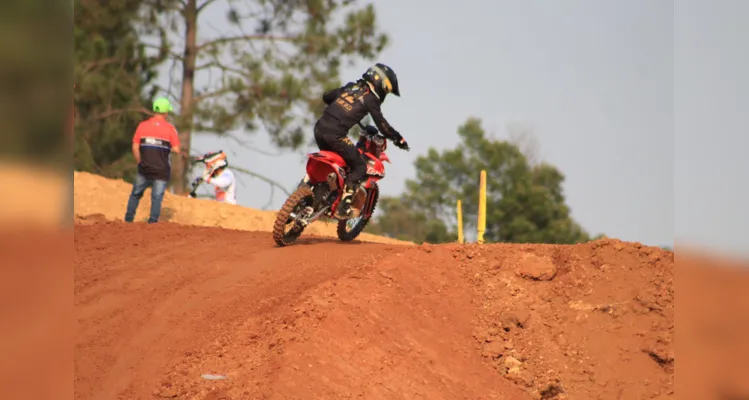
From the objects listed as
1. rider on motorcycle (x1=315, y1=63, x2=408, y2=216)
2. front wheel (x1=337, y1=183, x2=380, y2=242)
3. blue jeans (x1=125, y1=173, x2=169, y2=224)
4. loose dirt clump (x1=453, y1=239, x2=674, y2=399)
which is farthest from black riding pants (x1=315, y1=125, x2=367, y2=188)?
blue jeans (x1=125, y1=173, x2=169, y2=224)

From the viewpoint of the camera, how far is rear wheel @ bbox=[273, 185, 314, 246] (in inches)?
370

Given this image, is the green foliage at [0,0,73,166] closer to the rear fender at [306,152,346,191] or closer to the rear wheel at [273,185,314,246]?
the rear wheel at [273,185,314,246]

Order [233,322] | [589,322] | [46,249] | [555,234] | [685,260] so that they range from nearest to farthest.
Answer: [46,249]
[685,260]
[233,322]
[589,322]
[555,234]

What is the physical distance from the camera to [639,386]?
7.02 meters

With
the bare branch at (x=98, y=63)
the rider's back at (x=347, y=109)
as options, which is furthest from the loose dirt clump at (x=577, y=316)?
the bare branch at (x=98, y=63)

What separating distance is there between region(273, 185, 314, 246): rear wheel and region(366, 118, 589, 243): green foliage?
28783 millimetres

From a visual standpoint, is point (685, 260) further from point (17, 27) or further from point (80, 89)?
point (80, 89)

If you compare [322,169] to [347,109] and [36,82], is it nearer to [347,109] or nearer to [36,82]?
[347,109]

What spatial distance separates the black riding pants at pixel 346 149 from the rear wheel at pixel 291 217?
0.52 metres

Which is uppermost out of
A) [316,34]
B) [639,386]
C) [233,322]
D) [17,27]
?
[316,34]

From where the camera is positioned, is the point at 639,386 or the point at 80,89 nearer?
the point at 639,386

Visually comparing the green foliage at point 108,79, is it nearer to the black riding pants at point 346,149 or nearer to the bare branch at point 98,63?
the bare branch at point 98,63

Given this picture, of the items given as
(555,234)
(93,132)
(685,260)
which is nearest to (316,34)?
(93,132)

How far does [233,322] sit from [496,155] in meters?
37.0
